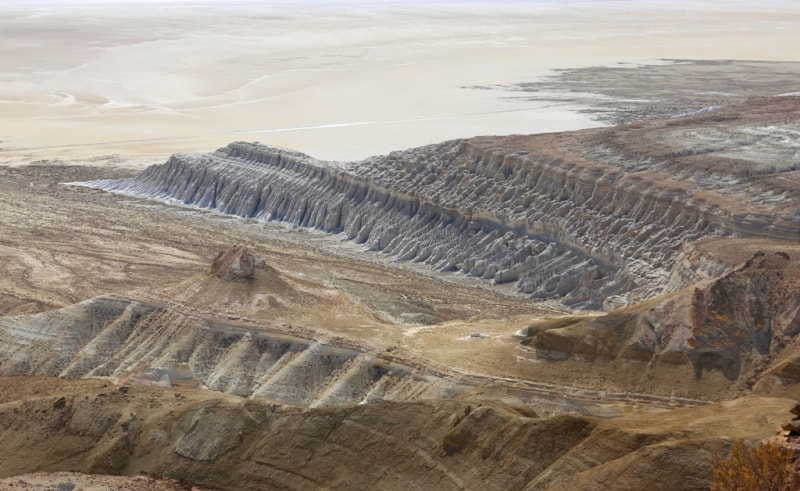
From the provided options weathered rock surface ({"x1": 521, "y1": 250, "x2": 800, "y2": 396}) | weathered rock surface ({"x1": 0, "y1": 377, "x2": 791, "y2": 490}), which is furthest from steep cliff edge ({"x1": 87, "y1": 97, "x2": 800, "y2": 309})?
weathered rock surface ({"x1": 0, "y1": 377, "x2": 791, "y2": 490})

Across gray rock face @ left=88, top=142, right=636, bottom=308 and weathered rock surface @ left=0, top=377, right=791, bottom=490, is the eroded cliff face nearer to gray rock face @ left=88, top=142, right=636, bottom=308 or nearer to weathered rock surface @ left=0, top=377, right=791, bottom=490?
weathered rock surface @ left=0, top=377, right=791, bottom=490

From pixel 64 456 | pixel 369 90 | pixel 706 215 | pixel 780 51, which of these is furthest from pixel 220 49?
pixel 64 456

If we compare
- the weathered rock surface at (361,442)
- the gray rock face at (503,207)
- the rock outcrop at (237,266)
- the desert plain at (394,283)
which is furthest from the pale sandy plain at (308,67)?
the weathered rock surface at (361,442)

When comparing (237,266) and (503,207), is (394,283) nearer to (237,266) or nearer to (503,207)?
(503,207)

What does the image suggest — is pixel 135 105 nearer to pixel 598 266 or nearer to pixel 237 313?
pixel 598 266

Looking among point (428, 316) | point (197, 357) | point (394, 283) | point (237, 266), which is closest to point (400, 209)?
point (394, 283)

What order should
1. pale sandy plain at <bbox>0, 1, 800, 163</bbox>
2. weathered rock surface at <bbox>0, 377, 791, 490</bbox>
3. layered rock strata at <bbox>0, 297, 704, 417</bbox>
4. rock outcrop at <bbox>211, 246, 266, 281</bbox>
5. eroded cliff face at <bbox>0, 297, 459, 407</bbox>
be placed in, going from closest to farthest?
weathered rock surface at <bbox>0, 377, 791, 490</bbox>, layered rock strata at <bbox>0, 297, 704, 417</bbox>, eroded cliff face at <bbox>0, 297, 459, 407</bbox>, rock outcrop at <bbox>211, 246, 266, 281</bbox>, pale sandy plain at <bbox>0, 1, 800, 163</bbox>
